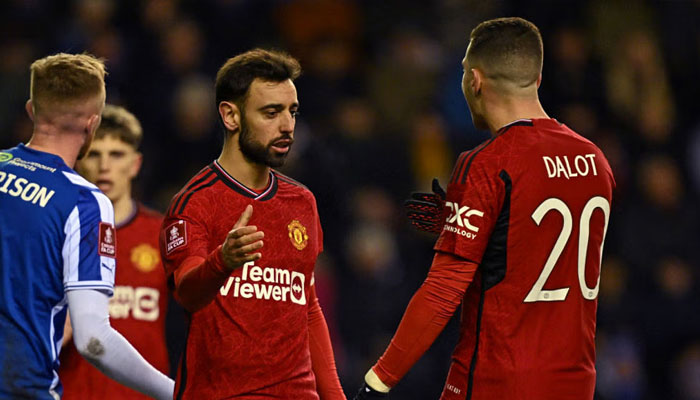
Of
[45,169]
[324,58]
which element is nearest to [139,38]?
[324,58]

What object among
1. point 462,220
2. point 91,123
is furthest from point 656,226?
point 91,123

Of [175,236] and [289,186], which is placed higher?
[289,186]

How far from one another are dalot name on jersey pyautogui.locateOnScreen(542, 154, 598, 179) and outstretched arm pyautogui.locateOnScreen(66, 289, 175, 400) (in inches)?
72.6

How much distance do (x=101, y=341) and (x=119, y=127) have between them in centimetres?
216

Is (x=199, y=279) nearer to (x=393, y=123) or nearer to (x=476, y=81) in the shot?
(x=476, y=81)

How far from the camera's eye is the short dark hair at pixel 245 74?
4.84 m

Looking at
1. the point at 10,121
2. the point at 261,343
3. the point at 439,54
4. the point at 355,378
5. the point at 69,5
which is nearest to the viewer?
the point at 261,343

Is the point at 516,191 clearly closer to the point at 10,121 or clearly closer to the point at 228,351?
the point at 228,351

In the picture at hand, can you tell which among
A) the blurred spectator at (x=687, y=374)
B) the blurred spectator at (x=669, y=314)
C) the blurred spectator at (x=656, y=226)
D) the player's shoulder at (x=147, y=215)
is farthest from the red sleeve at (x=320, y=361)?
the blurred spectator at (x=687, y=374)

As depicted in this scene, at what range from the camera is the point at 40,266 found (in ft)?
14.0

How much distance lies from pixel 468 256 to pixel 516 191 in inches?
12.9

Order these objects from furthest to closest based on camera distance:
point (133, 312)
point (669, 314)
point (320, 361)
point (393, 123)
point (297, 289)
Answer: point (393, 123)
point (669, 314)
point (133, 312)
point (320, 361)
point (297, 289)

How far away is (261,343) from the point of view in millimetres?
4594

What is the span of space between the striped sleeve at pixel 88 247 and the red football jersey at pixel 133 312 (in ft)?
4.22
